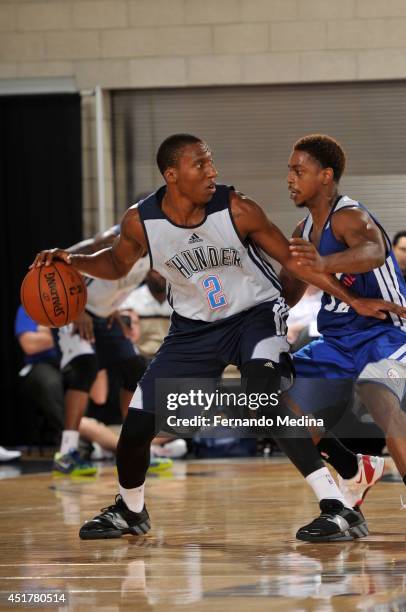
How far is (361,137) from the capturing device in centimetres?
898

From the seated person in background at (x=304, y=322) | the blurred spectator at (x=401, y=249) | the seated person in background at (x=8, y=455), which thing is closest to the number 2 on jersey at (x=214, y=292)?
the seated person in background at (x=304, y=322)

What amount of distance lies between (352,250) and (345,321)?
33 cm

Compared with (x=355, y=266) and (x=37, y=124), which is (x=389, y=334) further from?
(x=37, y=124)

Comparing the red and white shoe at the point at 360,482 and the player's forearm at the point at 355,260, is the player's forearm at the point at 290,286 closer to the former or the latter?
the player's forearm at the point at 355,260

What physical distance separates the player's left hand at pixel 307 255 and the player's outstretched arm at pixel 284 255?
0.06 meters

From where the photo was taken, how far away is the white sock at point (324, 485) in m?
3.75

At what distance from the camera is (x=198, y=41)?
8969 mm

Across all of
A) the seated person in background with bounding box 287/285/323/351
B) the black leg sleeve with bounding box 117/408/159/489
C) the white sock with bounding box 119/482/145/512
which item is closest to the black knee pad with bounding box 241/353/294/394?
the black leg sleeve with bounding box 117/408/159/489

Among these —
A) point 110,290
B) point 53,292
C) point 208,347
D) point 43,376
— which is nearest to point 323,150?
point 208,347

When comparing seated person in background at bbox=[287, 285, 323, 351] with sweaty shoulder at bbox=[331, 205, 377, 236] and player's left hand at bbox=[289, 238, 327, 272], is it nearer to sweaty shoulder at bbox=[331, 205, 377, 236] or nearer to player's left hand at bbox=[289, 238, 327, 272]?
sweaty shoulder at bbox=[331, 205, 377, 236]

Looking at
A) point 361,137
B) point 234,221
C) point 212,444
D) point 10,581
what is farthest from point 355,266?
point 361,137

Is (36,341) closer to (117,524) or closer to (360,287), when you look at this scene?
(117,524)

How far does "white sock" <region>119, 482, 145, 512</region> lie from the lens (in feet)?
13.1

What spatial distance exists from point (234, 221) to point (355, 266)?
19.6 inches
